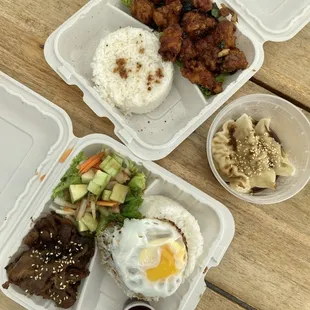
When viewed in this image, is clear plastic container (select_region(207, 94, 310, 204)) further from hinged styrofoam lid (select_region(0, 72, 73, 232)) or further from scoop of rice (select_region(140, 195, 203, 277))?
hinged styrofoam lid (select_region(0, 72, 73, 232))

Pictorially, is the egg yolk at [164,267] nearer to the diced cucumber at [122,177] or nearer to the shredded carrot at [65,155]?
the diced cucumber at [122,177]

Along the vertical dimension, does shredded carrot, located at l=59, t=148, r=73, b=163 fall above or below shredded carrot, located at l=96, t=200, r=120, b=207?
above

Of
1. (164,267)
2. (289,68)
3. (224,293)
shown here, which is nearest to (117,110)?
(164,267)

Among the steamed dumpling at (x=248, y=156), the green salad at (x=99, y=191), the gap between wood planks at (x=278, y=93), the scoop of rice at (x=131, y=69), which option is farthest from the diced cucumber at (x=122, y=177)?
the gap between wood planks at (x=278, y=93)

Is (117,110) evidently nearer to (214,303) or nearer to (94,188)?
(94,188)

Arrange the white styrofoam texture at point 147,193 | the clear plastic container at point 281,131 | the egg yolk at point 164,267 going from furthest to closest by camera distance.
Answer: the clear plastic container at point 281,131, the white styrofoam texture at point 147,193, the egg yolk at point 164,267

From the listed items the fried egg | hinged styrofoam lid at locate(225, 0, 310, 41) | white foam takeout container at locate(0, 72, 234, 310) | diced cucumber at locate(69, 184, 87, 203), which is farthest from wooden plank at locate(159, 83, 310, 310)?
hinged styrofoam lid at locate(225, 0, 310, 41)
